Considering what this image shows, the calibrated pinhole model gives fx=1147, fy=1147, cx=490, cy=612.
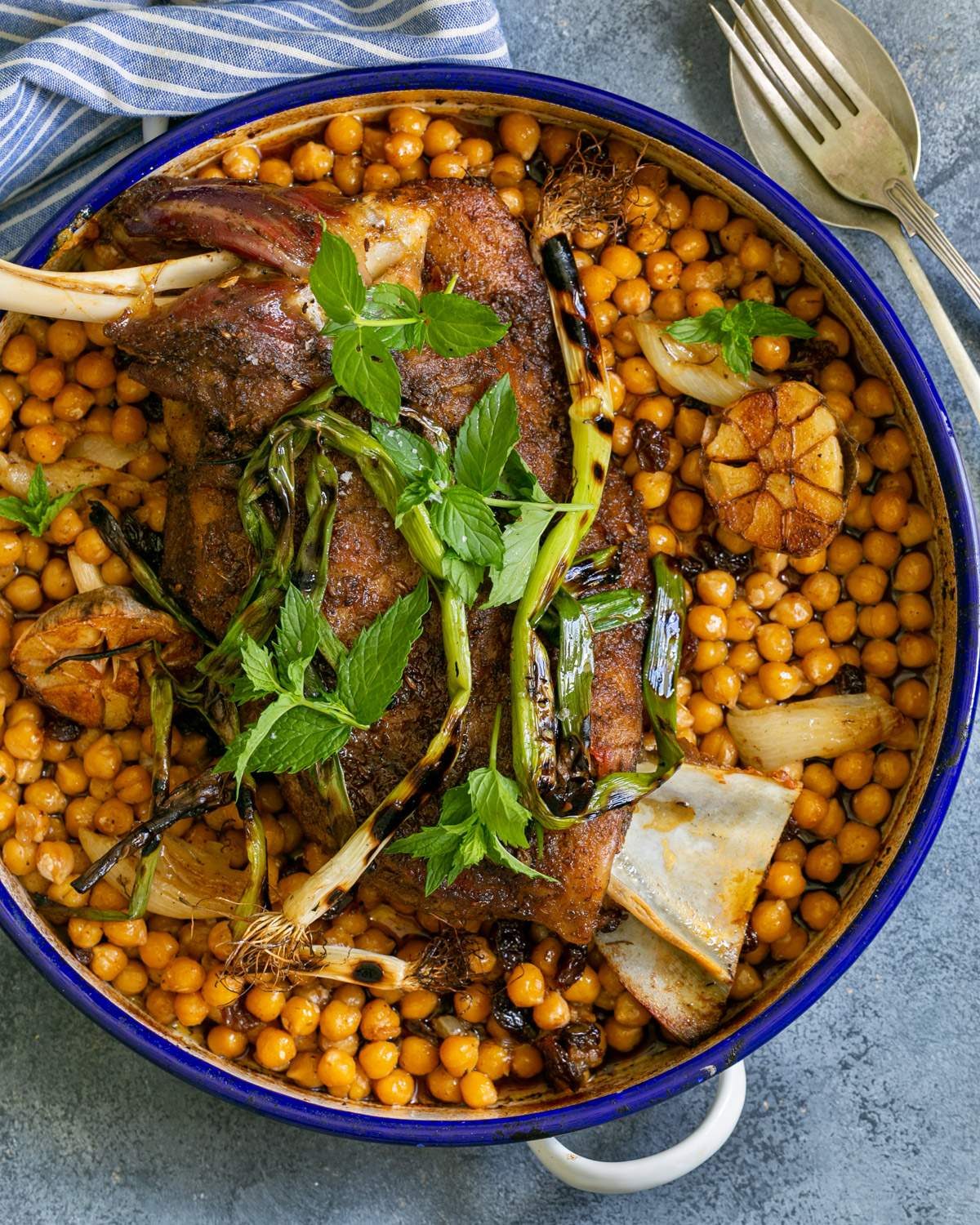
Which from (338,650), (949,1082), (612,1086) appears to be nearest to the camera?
(338,650)

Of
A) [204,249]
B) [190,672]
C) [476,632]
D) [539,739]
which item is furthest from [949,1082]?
[204,249]

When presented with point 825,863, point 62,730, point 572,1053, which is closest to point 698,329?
point 825,863

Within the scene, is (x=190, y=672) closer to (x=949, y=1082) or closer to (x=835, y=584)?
(x=835, y=584)

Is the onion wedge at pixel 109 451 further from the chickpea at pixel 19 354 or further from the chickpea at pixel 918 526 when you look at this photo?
the chickpea at pixel 918 526

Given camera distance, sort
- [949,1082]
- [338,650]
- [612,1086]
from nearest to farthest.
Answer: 1. [338,650]
2. [612,1086]
3. [949,1082]

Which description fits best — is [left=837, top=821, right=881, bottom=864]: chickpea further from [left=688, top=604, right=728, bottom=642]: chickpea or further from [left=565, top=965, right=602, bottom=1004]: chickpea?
[left=565, top=965, right=602, bottom=1004]: chickpea

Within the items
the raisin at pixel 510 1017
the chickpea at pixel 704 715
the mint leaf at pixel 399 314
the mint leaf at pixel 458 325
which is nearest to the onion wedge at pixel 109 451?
the mint leaf at pixel 399 314

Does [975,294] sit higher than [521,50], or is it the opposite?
[975,294]
